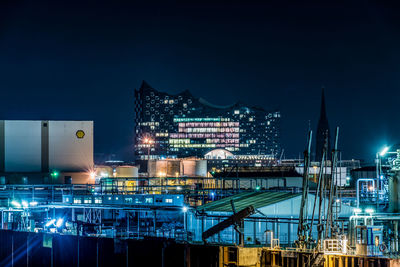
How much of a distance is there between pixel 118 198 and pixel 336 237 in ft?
95.9

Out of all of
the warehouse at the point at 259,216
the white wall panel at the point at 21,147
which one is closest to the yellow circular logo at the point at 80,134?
the white wall panel at the point at 21,147

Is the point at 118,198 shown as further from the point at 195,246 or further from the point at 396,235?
the point at 396,235

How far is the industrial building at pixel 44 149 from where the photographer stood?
62.4 m

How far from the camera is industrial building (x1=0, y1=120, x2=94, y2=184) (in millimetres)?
62406

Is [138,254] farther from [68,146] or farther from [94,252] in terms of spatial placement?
[68,146]

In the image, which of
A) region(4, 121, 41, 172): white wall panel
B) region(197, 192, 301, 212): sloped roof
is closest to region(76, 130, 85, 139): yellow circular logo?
region(4, 121, 41, 172): white wall panel

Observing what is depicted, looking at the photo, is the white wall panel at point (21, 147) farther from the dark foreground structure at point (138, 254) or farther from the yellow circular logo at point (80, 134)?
the dark foreground structure at point (138, 254)

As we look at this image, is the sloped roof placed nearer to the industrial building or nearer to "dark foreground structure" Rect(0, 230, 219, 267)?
"dark foreground structure" Rect(0, 230, 219, 267)

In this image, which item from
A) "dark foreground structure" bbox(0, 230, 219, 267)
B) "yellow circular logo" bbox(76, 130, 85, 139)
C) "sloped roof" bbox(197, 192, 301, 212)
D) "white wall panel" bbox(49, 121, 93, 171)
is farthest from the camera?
"yellow circular logo" bbox(76, 130, 85, 139)

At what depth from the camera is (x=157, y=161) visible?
356 ft

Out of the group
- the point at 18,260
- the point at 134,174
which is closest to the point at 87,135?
the point at 134,174

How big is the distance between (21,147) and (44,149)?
2484mm

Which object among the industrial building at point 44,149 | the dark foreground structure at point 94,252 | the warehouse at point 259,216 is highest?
the industrial building at point 44,149

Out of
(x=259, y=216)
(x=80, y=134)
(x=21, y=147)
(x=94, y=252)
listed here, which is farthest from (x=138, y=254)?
(x=21, y=147)
